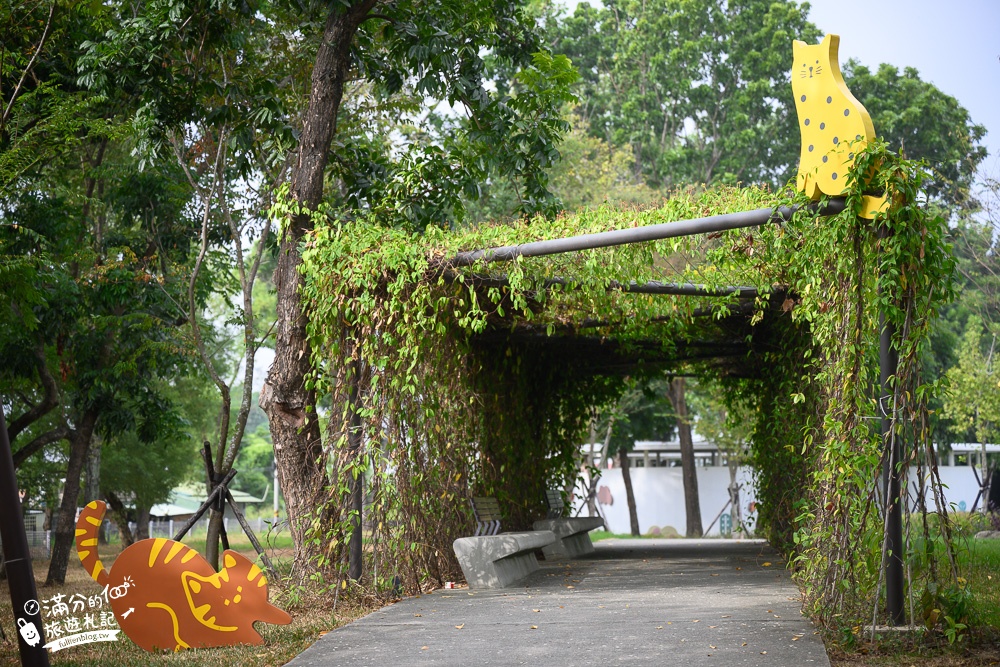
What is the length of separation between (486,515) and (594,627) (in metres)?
3.97

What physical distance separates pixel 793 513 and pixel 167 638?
7382 mm

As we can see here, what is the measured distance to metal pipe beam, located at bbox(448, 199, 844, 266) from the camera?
6773mm

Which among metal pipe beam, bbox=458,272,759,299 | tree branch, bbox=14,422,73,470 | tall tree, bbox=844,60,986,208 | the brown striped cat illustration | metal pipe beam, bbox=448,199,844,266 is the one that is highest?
tall tree, bbox=844,60,986,208

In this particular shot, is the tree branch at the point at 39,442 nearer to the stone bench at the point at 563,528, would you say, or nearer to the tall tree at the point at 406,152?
the tall tree at the point at 406,152

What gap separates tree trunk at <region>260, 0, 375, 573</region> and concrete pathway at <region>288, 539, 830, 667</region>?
1.50 metres

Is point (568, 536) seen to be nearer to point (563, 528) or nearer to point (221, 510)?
point (563, 528)

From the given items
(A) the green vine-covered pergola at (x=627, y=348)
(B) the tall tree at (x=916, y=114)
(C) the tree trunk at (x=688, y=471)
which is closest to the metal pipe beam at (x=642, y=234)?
(A) the green vine-covered pergola at (x=627, y=348)

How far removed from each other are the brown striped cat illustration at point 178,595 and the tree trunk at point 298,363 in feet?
6.78

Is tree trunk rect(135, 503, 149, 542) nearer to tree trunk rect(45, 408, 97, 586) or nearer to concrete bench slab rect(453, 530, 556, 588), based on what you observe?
tree trunk rect(45, 408, 97, 586)

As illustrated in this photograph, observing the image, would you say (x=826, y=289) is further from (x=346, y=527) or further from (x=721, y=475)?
(x=721, y=475)

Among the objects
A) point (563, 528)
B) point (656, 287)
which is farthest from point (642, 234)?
point (563, 528)

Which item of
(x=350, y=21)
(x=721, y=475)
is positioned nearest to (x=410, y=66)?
(x=350, y=21)

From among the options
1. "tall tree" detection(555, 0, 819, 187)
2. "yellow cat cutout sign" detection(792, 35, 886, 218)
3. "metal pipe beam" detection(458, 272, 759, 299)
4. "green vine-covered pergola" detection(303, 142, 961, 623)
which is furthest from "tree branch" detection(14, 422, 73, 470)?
"tall tree" detection(555, 0, 819, 187)

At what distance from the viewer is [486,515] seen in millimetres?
10641
